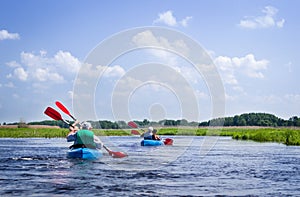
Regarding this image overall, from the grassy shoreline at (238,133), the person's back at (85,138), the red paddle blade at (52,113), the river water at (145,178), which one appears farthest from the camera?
the grassy shoreline at (238,133)

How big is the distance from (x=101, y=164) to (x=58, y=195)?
Result: 8505 millimetres

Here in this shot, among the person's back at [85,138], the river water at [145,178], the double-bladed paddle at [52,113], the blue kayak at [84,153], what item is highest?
the double-bladed paddle at [52,113]

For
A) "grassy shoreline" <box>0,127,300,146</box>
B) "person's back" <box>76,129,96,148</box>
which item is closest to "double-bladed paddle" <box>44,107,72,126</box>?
"person's back" <box>76,129,96,148</box>

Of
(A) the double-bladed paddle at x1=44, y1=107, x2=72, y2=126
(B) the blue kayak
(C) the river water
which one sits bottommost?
(C) the river water

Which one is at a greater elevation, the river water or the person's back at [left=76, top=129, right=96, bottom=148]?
the person's back at [left=76, top=129, right=96, bottom=148]

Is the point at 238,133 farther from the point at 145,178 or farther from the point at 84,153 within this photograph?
the point at 145,178

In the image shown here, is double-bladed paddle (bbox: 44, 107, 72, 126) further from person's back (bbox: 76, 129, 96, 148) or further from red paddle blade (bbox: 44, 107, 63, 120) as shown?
person's back (bbox: 76, 129, 96, 148)

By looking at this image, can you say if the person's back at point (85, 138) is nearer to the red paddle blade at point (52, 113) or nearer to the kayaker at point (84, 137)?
the kayaker at point (84, 137)

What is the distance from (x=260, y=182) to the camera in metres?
16.1

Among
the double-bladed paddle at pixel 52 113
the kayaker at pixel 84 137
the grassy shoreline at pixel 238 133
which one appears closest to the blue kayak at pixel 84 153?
the kayaker at pixel 84 137

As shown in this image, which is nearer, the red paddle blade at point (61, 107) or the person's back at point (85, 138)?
the person's back at point (85, 138)

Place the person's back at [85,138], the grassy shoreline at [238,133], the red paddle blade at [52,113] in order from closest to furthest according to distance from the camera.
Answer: the person's back at [85,138] → the red paddle blade at [52,113] → the grassy shoreline at [238,133]

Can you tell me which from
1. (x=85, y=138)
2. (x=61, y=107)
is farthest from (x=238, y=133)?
(x=85, y=138)

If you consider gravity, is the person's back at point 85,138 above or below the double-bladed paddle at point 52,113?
below
